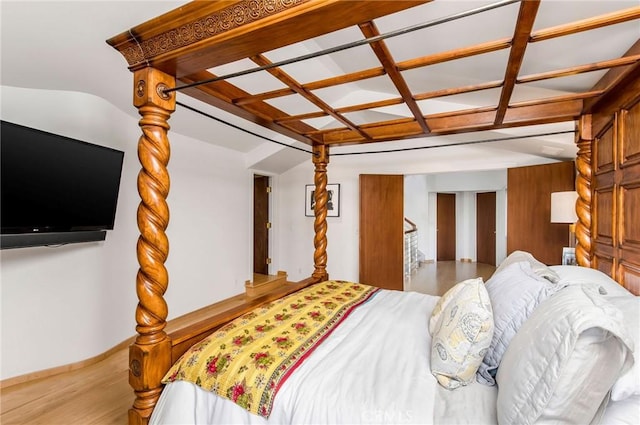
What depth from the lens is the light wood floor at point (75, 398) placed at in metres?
1.97

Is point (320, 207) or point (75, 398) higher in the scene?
point (320, 207)

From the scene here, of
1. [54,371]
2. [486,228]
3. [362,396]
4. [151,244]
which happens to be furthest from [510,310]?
[486,228]

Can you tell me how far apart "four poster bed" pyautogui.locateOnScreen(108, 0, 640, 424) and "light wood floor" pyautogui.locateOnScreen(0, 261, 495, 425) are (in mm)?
1133

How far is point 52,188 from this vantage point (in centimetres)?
218

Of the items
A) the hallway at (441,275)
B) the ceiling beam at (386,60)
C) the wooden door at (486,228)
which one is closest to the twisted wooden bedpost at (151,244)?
the ceiling beam at (386,60)

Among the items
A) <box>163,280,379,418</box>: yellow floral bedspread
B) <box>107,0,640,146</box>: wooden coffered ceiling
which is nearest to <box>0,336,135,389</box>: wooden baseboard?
<box>163,280,379,418</box>: yellow floral bedspread

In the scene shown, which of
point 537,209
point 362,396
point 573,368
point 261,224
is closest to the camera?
point 573,368

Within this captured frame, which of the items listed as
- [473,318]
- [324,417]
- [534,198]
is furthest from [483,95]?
[324,417]

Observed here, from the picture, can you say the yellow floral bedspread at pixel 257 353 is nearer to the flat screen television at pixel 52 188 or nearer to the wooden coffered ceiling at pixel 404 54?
the wooden coffered ceiling at pixel 404 54

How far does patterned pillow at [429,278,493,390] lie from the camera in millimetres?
1178

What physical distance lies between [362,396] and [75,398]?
234cm

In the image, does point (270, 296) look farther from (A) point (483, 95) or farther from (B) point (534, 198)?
(B) point (534, 198)

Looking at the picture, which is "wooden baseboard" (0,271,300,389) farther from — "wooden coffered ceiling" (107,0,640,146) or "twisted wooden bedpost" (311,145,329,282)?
"wooden coffered ceiling" (107,0,640,146)

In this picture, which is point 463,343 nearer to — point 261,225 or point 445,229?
point 261,225
